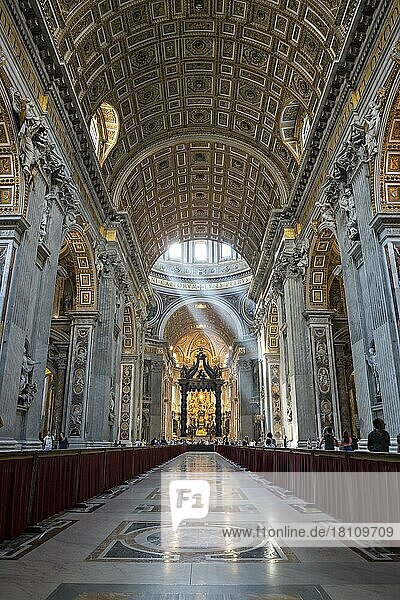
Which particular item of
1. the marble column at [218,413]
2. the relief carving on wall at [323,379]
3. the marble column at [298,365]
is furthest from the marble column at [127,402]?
the marble column at [218,413]

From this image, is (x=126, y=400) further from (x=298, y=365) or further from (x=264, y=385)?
(x=298, y=365)

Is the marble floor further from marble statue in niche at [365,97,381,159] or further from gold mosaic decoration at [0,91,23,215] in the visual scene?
marble statue in niche at [365,97,381,159]

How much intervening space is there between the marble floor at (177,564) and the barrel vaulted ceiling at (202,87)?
9569mm

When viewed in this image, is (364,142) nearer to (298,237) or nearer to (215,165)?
(298,237)

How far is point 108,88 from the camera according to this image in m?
13.9

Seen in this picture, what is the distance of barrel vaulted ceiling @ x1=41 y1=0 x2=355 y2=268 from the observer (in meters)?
11.9

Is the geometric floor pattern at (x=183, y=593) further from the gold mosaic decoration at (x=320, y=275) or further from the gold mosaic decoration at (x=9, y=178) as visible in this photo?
the gold mosaic decoration at (x=320, y=275)

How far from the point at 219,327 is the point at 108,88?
29.9 meters

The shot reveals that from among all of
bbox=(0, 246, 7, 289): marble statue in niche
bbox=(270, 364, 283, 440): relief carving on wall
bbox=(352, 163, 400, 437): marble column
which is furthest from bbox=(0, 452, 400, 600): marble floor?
bbox=(270, 364, 283, 440): relief carving on wall

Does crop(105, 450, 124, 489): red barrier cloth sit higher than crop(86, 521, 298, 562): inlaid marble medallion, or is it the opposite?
crop(105, 450, 124, 489): red barrier cloth

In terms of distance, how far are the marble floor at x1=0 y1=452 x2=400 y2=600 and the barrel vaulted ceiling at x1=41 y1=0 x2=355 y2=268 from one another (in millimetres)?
9569

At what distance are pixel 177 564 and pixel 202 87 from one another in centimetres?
1514

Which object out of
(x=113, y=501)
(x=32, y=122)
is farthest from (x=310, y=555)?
(x=32, y=122)

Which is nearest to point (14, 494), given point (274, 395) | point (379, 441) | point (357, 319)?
point (379, 441)
